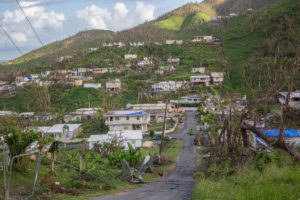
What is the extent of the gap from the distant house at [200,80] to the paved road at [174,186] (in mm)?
39107

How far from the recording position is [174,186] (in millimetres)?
19719

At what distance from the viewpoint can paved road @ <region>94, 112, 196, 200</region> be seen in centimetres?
1633

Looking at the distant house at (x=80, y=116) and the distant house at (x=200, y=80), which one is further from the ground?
the distant house at (x=200, y=80)

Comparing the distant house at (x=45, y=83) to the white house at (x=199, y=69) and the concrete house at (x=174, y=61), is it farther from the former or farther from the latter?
the white house at (x=199, y=69)

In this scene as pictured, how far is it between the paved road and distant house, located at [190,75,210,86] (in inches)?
1540

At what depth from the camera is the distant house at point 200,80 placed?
72.4 meters

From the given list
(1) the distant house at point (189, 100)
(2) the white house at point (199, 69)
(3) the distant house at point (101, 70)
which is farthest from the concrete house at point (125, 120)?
(3) the distant house at point (101, 70)

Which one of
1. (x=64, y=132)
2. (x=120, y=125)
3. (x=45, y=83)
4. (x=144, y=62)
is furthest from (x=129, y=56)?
(x=64, y=132)

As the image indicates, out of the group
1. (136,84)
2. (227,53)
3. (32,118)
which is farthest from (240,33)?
(32,118)

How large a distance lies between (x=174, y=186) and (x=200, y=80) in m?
54.5

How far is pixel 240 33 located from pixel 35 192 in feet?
295

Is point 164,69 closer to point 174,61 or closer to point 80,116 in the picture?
point 174,61

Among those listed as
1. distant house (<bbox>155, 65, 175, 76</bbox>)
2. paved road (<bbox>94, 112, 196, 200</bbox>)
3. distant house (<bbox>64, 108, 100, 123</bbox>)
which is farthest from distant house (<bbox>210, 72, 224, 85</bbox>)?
paved road (<bbox>94, 112, 196, 200</bbox>)

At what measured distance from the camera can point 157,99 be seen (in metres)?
69.5
